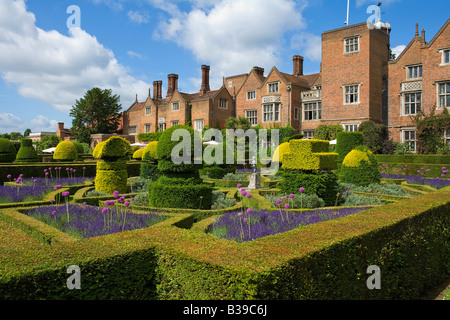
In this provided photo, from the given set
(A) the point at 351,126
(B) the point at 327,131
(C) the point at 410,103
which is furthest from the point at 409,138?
(B) the point at 327,131

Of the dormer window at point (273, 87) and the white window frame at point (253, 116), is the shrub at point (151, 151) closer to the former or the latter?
the dormer window at point (273, 87)

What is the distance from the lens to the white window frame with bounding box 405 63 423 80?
86.1ft

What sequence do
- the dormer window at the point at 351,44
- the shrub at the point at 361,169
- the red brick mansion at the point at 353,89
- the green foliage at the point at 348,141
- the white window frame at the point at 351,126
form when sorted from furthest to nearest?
1. the dormer window at the point at 351,44
2. the white window frame at the point at 351,126
3. the red brick mansion at the point at 353,89
4. the green foliage at the point at 348,141
5. the shrub at the point at 361,169

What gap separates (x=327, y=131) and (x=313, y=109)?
4.52 meters

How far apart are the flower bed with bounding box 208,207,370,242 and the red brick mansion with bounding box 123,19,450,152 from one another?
22373 millimetres

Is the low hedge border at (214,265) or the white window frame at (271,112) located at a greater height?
the white window frame at (271,112)

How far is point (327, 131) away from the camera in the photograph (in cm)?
2845

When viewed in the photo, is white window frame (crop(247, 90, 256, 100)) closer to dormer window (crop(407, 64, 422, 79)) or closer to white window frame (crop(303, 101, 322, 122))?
white window frame (crop(303, 101, 322, 122))

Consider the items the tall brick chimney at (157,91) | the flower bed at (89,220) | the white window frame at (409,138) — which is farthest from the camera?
the tall brick chimney at (157,91)

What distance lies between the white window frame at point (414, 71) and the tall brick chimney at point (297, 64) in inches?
486

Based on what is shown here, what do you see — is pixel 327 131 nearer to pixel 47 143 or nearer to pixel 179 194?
pixel 179 194

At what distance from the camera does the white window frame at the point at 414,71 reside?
26.2m

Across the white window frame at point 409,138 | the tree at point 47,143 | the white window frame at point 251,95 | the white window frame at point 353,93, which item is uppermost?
the white window frame at point 251,95

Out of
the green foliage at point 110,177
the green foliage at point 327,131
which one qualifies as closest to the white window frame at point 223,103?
the green foliage at point 327,131
